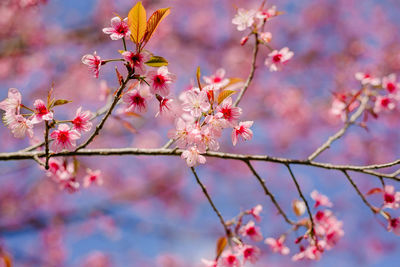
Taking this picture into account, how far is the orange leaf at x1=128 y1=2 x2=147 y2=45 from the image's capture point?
1160 mm

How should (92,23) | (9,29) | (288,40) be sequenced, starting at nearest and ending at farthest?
(9,29)
(92,23)
(288,40)

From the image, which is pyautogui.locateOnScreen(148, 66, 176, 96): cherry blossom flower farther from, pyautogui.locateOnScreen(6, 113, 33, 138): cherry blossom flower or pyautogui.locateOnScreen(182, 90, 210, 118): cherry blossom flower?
pyautogui.locateOnScreen(6, 113, 33, 138): cherry blossom flower

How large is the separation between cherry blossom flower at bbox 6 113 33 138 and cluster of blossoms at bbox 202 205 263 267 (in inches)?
42.1

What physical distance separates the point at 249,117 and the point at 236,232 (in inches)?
238

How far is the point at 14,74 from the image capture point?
5.07 metres

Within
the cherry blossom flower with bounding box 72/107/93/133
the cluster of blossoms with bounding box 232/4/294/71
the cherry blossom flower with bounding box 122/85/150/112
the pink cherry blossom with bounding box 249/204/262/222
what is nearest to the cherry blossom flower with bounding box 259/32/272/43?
the cluster of blossoms with bounding box 232/4/294/71

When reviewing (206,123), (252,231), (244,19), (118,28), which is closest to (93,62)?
(118,28)

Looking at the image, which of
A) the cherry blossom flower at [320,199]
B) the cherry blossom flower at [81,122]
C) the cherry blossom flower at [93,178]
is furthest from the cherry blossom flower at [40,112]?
the cherry blossom flower at [320,199]

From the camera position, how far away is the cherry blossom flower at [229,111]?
1.34 meters

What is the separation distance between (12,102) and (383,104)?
216 centimetres

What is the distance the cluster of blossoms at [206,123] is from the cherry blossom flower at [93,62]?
361 millimetres

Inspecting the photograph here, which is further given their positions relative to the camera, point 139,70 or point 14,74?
point 14,74

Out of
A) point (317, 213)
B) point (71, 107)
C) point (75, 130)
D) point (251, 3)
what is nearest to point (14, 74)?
point (71, 107)

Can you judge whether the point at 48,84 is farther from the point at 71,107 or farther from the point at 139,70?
the point at 139,70
